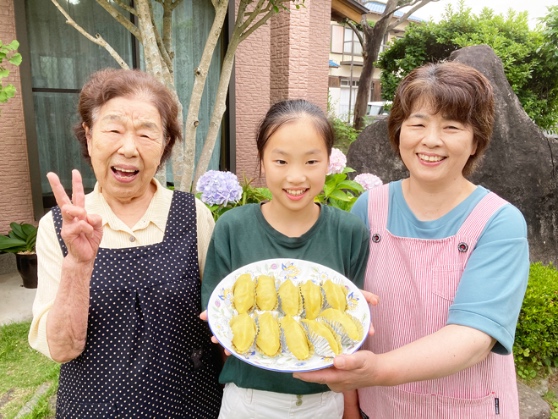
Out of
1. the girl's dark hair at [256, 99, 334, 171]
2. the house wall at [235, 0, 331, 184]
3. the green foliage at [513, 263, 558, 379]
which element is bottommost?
the green foliage at [513, 263, 558, 379]

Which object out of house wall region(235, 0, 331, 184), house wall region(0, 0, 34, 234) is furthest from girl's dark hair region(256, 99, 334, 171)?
house wall region(235, 0, 331, 184)

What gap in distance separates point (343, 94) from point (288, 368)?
34.5 metres

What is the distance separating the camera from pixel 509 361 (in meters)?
1.57

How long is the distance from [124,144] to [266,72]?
7.67m

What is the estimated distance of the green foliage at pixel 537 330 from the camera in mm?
3508

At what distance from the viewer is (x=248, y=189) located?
12.7 feet

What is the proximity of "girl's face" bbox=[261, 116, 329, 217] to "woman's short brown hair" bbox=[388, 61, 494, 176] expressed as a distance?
35cm

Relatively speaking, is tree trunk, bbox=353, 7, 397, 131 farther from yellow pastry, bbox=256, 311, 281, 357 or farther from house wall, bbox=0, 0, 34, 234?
yellow pastry, bbox=256, 311, 281, 357

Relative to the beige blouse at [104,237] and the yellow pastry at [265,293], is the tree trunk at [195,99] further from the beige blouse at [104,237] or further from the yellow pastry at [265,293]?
the yellow pastry at [265,293]

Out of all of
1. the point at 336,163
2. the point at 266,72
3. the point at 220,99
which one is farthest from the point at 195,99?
the point at 266,72

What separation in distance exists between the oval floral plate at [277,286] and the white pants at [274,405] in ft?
0.79

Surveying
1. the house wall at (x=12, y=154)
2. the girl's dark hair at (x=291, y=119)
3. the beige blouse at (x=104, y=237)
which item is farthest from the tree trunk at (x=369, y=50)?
the beige blouse at (x=104, y=237)

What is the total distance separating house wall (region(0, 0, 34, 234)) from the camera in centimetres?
579

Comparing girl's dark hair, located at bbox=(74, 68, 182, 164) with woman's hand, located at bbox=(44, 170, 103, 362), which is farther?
girl's dark hair, located at bbox=(74, 68, 182, 164)
